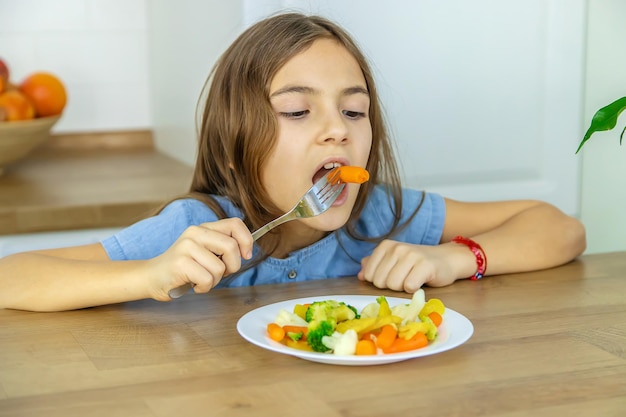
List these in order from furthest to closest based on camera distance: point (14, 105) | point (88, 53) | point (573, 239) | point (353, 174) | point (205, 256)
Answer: point (88, 53), point (14, 105), point (573, 239), point (353, 174), point (205, 256)

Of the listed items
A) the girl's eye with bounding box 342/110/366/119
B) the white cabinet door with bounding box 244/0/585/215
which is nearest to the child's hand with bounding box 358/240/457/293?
the girl's eye with bounding box 342/110/366/119

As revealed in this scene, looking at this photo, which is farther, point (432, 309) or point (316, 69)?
point (316, 69)

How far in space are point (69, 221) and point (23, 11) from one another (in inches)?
36.7

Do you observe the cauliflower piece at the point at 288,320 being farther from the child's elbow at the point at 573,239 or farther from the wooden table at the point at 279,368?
the child's elbow at the point at 573,239

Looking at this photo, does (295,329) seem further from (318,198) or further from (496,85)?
(496,85)

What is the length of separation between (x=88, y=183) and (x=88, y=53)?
634mm

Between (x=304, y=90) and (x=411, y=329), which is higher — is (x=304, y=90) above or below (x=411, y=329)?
above

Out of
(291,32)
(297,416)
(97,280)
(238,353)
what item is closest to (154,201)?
(291,32)

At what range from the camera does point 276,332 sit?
0.97 m

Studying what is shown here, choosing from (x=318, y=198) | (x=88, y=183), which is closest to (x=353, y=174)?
(x=318, y=198)

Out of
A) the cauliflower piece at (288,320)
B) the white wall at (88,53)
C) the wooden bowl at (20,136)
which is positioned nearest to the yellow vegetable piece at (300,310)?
the cauliflower piece at (288,320)

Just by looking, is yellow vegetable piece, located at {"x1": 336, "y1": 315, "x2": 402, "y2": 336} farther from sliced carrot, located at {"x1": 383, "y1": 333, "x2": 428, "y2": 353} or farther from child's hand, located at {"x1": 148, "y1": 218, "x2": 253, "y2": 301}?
child's hand, located at {"x1": 148, "y1": 218, "x2": 253, "y2": 301}

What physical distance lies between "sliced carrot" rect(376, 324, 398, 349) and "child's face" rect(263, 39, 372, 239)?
435 mm

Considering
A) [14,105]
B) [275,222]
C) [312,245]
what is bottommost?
[312,245]
